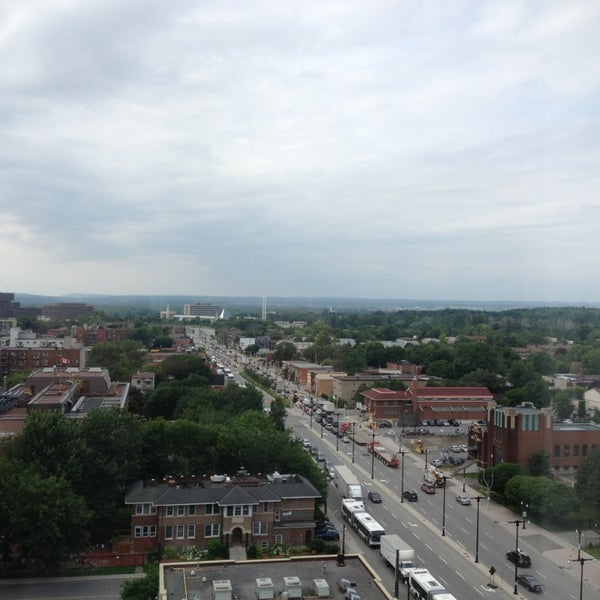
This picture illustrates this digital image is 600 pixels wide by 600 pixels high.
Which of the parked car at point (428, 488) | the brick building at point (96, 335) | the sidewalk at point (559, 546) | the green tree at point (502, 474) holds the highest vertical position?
the brick building at point (96, 335)

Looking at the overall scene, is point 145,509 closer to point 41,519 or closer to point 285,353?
point 41,519

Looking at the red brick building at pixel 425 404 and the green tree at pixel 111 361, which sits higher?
the green tree at pixel 111 361

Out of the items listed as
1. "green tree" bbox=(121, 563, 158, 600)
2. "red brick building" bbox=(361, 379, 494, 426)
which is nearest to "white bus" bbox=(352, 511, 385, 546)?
"green tree" bbox=(121, 563, 158, 600)

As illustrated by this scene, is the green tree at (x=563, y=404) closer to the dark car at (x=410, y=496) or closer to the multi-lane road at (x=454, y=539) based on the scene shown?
the multi-lane road at (x=454, y=539)

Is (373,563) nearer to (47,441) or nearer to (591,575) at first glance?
(591,575)

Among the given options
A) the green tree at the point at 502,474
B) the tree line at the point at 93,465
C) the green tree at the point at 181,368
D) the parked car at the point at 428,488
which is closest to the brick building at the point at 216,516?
the tree line at the point at 93,465

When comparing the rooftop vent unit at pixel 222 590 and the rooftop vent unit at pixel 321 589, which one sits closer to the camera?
the rooftop vent unit at pixel 222 590

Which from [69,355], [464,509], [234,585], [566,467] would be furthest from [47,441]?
[69,355]
